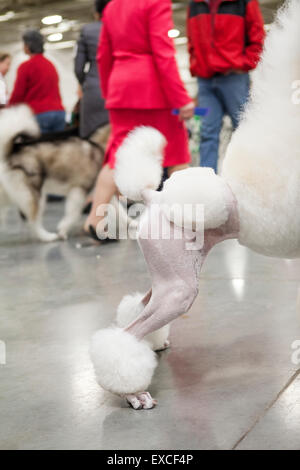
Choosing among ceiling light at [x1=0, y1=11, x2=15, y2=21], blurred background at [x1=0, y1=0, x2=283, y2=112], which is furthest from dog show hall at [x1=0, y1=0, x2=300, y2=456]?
ceiling light at [x1=0, y1=11, x2=15, y2=21]

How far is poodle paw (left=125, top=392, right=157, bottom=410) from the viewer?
4.56 ft

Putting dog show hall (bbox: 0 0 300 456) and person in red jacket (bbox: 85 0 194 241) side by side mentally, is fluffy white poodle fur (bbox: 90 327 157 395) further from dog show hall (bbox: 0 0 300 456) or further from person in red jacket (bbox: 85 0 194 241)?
person in red jacket (bbox: 85 0 194 241)

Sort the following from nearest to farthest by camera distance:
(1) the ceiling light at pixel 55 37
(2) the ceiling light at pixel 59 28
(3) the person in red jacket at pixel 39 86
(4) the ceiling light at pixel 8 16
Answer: (3) the person in red jacket at pixel 39 86
(4) the ceiling light at pixel 8 16
(2) the ceiling light at pixel 59 28
(1) the ceiling light at pixel 55 37

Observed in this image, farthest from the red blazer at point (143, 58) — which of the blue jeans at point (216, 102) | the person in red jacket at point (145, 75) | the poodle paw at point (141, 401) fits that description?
the poodle paw at point (141, 401)

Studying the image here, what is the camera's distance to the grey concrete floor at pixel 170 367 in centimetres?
126

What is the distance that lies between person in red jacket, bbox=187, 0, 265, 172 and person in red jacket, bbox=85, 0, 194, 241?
0.60 m

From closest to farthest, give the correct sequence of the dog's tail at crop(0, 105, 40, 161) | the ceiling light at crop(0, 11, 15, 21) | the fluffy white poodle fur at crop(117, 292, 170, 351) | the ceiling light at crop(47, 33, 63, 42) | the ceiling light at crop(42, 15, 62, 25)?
the fluffy white poodle fur at crop(117, 292, 170, 351), the dog's tail at crop(0, 105, 40, 161), the ceiling light at crop(0, 11, 15, 21), the ceiling light at crop(42, 15, 62, 25), the ceiling light at crop(47, 33, 63, 42)

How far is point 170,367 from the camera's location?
5.42 ft

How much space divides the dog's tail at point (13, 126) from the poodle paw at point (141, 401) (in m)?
2.65

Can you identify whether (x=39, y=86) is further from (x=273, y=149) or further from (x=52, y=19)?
(x=52, y=19)

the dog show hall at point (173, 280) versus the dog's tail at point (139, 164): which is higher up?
the dog's tail at point (139, 164)

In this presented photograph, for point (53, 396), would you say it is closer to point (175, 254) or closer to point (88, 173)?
point (175, 254)

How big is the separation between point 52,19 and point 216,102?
1076 centimetres

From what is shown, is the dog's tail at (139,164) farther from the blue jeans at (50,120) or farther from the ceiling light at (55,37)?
the ceiling light at (55,37)
